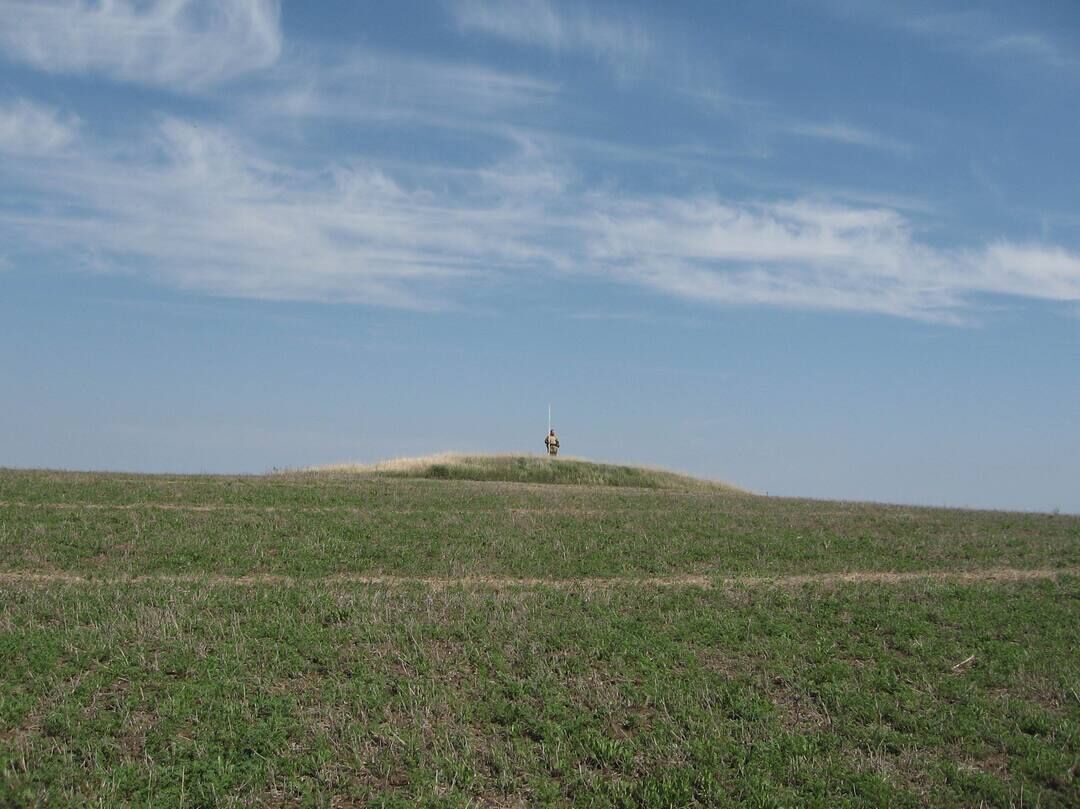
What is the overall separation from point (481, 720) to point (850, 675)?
6.24 metres

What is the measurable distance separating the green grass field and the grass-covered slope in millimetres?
21025

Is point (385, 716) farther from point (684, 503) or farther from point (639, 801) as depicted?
point (684, 503)

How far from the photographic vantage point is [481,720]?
47.7 feet

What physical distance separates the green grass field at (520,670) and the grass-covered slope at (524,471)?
2102 cm

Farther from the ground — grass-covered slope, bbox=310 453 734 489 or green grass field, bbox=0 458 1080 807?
grass-covered slope, bbox=310 453 734 489

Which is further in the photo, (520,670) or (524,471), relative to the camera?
(524,471)

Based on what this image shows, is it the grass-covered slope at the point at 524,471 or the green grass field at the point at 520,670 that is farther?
the grass-covered slope at the point at 524,471

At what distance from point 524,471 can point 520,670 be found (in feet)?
112

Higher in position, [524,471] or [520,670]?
[524,471]

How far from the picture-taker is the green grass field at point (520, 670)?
1308 centimetres

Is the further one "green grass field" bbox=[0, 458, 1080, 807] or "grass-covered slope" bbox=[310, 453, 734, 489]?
"grass-covered slope" bbox=[310, 453, 734, 489]

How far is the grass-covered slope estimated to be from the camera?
160 ft

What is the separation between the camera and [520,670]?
16125 millimetres

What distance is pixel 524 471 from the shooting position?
50156 millimetres
